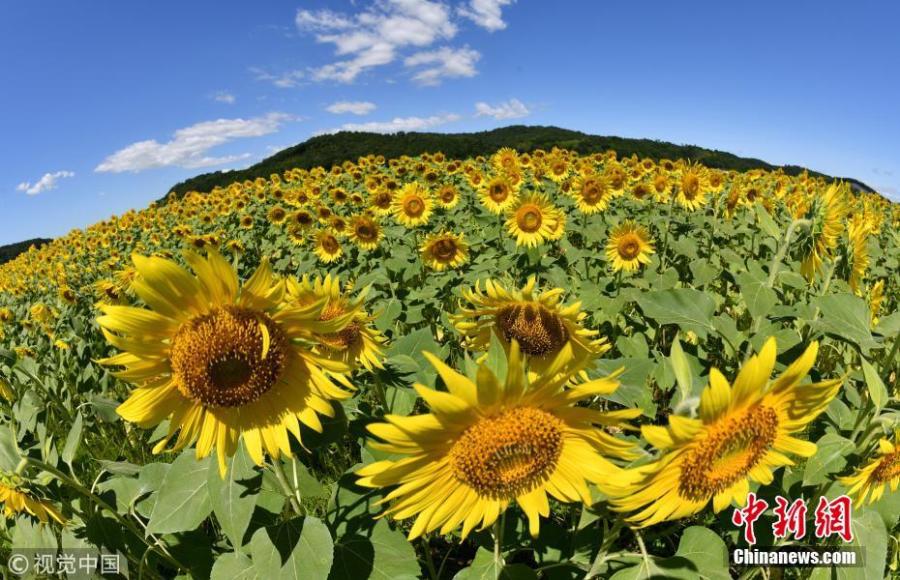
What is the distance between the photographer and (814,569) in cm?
184

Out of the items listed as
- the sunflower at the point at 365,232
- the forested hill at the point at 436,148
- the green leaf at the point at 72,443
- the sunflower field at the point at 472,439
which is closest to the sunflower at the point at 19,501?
the sunflower field at the point at 472,439

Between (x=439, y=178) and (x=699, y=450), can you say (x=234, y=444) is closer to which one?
(x=699, y=450)

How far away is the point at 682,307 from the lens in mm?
2086

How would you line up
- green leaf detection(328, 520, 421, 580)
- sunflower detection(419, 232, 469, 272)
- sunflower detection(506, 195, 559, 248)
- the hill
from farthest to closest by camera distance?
the hill
sunflower detection(506, 195, 559, 248)
sunflower detection(419, 232, 469, 272)
green leaf detection(328, 520, 421, 580)

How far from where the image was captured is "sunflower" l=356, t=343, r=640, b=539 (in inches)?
44.2

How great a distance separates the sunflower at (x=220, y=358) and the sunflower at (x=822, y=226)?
2458mm

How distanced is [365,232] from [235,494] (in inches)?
195

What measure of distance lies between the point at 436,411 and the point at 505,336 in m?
0.94

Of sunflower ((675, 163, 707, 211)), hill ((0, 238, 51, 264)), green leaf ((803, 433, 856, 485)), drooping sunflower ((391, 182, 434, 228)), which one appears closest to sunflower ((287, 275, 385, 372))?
green leaf ((803, 433, 856, 485))

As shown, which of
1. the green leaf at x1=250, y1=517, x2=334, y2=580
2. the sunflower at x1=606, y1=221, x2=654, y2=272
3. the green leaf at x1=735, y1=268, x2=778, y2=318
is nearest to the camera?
the green leaf at x1=250, y1=517, x2=334, y2=580

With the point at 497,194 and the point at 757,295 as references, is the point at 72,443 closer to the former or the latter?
the point at 757,295

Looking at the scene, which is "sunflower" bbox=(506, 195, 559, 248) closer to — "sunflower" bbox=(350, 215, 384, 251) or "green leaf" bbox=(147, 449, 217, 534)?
"sunflower" bbox=(350, 215, 384, 251)

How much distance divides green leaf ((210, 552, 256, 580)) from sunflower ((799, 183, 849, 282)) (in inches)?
113

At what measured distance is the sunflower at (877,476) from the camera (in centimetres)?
154
